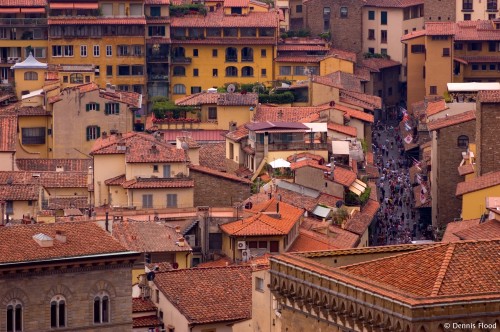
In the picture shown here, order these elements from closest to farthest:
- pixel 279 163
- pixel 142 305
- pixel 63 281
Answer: pixel 63 281, pixel 142 305, pixel 279 163

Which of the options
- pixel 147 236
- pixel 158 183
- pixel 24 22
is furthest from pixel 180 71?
pixel 147 236

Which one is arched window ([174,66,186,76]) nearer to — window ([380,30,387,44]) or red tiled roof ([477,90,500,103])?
window ([380,30,387,44])

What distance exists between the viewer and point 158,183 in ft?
370

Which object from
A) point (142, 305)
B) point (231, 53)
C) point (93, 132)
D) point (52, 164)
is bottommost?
point (142, 305)

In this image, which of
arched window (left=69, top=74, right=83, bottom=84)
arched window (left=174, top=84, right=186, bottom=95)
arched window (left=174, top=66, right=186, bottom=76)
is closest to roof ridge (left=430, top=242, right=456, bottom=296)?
arched window (left=69, top=74, right=83, bottom=84)

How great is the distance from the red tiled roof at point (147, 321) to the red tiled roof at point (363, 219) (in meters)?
26.5

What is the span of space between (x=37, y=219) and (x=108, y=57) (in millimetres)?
56997

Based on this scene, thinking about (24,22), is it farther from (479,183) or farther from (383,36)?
(479,183)

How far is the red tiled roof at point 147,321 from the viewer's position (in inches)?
3312

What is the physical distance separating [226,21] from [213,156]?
3727 centimetres

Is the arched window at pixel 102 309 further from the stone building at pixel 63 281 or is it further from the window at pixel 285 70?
the window at pixel 285 70

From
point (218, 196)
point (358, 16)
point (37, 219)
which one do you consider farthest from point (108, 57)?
point (37, 219)

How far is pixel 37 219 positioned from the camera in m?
102

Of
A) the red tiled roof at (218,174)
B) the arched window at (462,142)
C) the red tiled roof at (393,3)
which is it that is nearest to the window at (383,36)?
the red tiled roof at (393,3)
